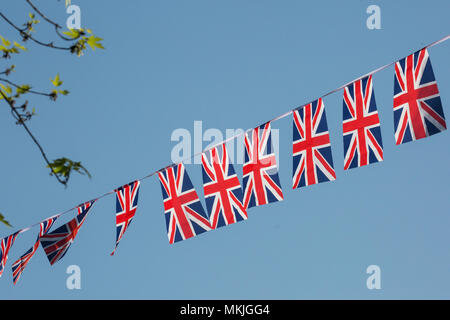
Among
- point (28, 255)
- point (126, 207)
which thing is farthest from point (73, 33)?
point (28, 255)

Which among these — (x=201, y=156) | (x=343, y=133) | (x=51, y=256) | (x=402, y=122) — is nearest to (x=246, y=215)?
(x=201, y=156)

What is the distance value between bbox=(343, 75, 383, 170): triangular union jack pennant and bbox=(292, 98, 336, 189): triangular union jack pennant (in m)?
0.38

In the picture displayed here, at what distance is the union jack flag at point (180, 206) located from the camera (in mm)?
11922

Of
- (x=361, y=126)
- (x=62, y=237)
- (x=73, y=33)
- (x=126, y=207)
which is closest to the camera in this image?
(x=73, y=33)

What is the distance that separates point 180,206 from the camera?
12148mm

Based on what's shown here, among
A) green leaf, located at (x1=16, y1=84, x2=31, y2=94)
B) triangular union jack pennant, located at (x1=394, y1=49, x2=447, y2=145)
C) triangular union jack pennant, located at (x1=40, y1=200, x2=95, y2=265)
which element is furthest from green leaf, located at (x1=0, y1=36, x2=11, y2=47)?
triangular union jack pennant, located at (x1=40, y1=200, x2=95, y2=265)

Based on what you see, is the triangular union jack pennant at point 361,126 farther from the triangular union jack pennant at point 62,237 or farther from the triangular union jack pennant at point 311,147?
the triangular union jack pennant at point 62,237

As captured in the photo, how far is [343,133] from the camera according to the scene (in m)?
10.9

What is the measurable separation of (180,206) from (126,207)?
1138 millimetres

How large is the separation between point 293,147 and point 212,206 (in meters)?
1.71

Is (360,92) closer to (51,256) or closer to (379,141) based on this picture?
(379,141)

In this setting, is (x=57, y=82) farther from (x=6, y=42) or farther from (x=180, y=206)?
(x=180, y=206)

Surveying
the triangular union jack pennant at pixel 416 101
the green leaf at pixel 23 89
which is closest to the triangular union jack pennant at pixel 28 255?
the triangular union jack pennant at pixel 416 101

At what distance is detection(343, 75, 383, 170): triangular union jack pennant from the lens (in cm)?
1054
